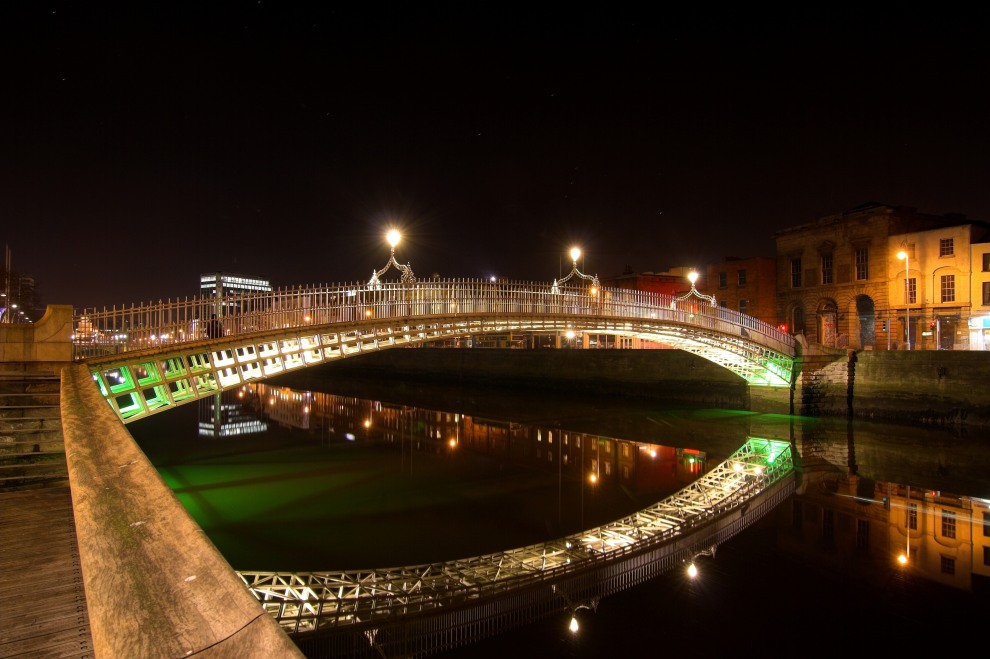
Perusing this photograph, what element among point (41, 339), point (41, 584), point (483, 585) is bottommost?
point (483, 585)

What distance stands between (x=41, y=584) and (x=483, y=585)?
559 centimetres

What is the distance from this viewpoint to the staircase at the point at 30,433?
6.10 metres

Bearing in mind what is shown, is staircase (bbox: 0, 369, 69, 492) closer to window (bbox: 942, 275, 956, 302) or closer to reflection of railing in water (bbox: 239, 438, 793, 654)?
reflection of railing in water (bbox: 239, 438, 793, 654)

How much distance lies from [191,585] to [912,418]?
26.7m

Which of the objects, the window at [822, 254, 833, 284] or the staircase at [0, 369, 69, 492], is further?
the window at [822, 254, 833, 284]

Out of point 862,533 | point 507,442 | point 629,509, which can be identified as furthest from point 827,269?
point 629,509

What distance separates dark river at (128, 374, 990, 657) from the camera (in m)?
7.32

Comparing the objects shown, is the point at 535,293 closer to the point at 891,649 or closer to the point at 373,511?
the point at 373,511

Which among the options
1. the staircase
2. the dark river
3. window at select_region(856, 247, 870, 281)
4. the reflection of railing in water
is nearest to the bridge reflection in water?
the reflection of railing in water

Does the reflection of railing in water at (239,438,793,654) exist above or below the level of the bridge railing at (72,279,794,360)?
below

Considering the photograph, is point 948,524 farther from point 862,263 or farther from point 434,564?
point 862,263

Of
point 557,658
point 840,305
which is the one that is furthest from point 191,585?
point 840,305

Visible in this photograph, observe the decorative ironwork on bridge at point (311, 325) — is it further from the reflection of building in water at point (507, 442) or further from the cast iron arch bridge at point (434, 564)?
the reflection of building in water at point (507, 442)

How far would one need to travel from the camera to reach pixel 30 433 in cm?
710
